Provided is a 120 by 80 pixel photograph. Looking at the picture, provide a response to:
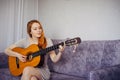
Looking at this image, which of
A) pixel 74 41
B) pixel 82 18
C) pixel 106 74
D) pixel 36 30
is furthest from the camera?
pixel 82 18

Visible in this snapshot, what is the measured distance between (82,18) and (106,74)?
1.20 meters

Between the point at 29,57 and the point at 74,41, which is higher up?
the point at 74,41

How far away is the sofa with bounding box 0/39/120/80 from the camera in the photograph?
7.47 ft

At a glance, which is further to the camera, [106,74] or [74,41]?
[74,41]

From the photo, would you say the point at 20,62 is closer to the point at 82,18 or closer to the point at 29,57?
the point at 29,57

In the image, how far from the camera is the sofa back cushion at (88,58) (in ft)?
7.53

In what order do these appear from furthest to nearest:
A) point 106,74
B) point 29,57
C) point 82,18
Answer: point 82,18 < point 29,57 < point 106,74

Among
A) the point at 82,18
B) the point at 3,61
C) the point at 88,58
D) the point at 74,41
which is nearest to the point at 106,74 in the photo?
the point at 74,41

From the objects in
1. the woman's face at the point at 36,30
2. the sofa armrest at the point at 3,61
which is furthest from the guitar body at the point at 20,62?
the sofa armrest at the point at 3,61

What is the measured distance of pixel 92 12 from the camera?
9.24ft

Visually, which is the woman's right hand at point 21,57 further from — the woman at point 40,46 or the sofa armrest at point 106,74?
the sofa armrest at point 106,74

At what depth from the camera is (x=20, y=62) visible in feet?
8.11

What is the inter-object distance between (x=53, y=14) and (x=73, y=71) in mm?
1178

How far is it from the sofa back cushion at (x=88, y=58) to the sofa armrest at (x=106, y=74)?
237mm
